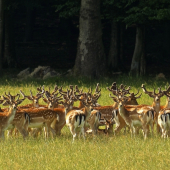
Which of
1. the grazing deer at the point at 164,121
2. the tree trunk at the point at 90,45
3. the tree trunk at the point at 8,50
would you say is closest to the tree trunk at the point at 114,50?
the tree trunk at the point at 90,45

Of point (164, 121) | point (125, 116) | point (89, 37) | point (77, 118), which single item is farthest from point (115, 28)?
point (77, 118)

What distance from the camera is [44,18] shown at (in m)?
42.0

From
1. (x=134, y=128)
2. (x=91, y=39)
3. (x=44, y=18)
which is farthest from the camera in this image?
(x=44, y=18)

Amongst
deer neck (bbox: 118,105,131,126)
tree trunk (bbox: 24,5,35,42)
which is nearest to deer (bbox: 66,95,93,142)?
deer neck (bbox: 118,105,131,126)

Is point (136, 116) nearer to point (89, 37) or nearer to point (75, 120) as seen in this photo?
point (75, 120)

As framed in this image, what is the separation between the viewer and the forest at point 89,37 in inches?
798

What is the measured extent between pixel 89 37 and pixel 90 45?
0.31 m

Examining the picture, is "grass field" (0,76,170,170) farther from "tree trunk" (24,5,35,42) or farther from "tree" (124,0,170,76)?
"tree trunk" (24,5,35,42)

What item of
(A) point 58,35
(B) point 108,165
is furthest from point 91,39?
(A) point 58,35

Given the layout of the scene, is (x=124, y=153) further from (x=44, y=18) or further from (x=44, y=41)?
(x=44, y=18)

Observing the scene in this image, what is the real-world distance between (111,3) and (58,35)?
1645 cm

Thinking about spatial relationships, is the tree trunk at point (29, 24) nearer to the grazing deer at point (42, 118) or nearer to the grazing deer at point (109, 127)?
the grazing deer at point (109, 127)

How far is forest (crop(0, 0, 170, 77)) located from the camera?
20.3 meters

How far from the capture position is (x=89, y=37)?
67.0ft
